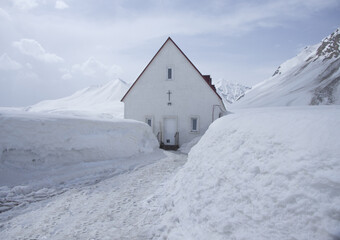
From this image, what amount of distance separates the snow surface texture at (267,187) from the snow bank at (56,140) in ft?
14.9

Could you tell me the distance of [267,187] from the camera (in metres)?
2.92

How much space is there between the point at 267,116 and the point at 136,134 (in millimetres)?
7582

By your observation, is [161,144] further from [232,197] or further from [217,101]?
[232,197]

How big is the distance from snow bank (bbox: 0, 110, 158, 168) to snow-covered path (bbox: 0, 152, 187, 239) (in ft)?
7.15

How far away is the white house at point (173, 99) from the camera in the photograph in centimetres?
1451

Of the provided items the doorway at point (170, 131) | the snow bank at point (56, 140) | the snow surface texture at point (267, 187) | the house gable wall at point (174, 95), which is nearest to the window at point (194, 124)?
the house gable wall at point (174, 95)

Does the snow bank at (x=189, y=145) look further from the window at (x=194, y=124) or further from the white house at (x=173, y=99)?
the window at (x=194, y=124)

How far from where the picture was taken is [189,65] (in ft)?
47.9

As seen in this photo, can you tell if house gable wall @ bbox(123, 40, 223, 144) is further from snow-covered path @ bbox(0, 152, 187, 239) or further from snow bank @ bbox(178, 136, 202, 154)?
snow-covered path @ bbox(0, 152, 187, 239)

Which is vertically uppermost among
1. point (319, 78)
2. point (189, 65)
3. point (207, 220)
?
point (319, 78)

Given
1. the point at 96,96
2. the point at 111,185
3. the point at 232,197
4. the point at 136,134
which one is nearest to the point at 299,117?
the point at 232,197

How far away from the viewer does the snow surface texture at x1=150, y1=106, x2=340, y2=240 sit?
244 centimetres

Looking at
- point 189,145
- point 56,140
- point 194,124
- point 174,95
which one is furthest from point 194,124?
point 56,140

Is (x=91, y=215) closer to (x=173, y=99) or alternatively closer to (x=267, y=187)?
(x=267, y=187)
